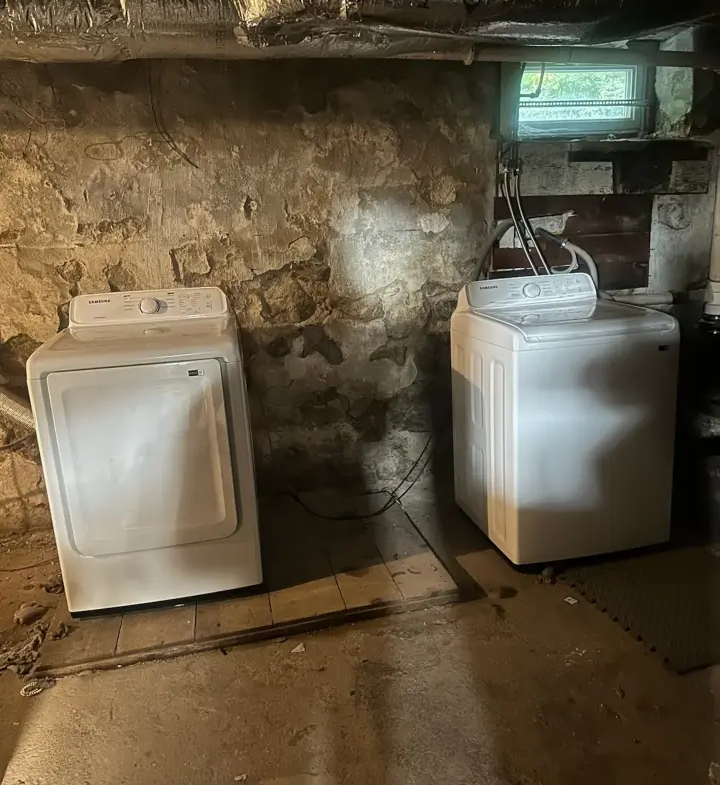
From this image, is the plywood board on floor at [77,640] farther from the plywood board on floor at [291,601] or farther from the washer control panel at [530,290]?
the washer control panel at [530,290]

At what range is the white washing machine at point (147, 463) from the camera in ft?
6.10

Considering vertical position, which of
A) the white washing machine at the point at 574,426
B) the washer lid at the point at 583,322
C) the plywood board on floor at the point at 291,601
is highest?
the washer lid at the point at 583,322

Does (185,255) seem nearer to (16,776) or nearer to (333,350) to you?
(333,350)

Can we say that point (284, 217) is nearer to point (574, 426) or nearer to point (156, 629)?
point (574, 426)

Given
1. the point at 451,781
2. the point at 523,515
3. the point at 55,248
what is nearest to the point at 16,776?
the point at 451,781

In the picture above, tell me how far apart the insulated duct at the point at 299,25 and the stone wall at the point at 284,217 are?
1.16 feet

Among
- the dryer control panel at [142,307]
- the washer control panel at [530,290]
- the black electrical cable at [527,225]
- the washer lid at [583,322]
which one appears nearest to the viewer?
the washer lid at [583,322]

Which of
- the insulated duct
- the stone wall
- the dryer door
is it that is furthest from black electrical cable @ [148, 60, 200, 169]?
the dryer door

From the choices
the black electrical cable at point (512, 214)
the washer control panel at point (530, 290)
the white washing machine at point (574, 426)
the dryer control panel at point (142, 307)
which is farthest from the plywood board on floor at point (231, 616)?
the black electrical cable at point (512, 214)

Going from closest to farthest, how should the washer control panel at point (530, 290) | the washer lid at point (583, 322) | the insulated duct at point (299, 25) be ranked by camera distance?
the insulated duct at point (299, 25) → the washer lid at point (583, 322) → the washer control panel at point (530, 290)

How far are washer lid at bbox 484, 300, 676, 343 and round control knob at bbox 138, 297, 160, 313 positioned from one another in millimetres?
1109

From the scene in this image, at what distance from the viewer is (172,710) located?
1687mm

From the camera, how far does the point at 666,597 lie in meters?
2.04

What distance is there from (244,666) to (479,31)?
184cm
